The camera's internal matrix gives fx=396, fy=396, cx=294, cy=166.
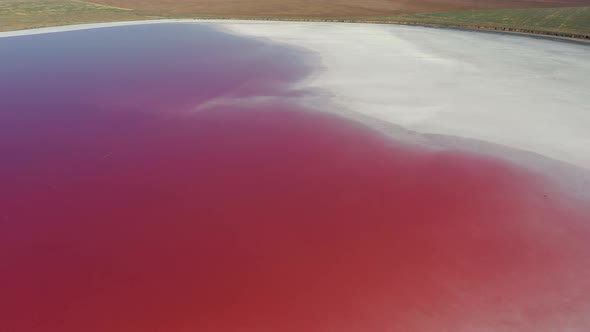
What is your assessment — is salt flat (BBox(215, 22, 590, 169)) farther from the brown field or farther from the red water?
the brown field

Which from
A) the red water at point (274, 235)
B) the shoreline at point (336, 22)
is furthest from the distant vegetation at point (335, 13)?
the red water at point (274, 235)

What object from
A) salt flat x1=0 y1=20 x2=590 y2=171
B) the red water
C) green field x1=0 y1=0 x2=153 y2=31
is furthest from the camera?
green field x1=0 y1=0 x2=153 y2=31

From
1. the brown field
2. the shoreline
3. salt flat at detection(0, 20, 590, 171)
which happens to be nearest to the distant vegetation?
the brown field

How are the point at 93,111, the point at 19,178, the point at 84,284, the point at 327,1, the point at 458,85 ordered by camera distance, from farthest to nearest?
the point at 327,1
the point at 458,85
the point at 93,111
the point at 19,178
the point at 84,284

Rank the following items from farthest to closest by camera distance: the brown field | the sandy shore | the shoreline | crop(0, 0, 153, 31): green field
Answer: the brown field
crop(0, 0, 153, 31): green field
the shoreline
the sandy shore

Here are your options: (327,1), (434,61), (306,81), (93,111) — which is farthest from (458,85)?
(327,1)

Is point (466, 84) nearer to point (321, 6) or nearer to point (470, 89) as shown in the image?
A: point (470, 89)

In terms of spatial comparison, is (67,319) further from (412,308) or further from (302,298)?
(412,308)
